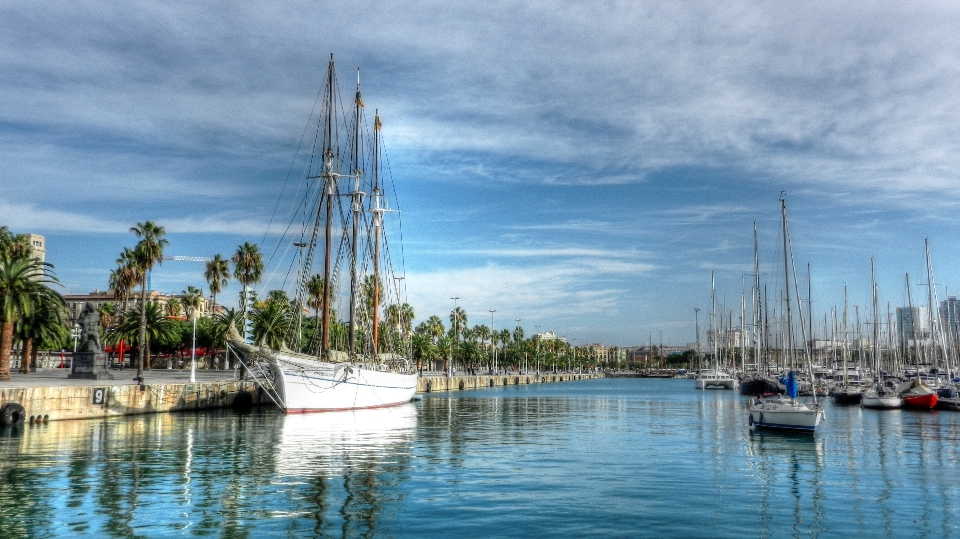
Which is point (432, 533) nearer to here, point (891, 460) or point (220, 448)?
point (220, 448)

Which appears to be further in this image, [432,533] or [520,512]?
[520,512]

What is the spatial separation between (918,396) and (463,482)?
56843mm

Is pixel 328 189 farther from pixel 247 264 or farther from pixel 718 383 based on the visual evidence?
pixel 718 383

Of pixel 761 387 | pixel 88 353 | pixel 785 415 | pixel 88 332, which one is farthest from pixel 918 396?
pixel 88 332

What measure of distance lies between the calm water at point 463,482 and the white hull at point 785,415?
36.6 inches

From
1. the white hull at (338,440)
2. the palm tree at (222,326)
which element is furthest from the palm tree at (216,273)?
the white hull at (338,440)

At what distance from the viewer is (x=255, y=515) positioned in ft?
58.3

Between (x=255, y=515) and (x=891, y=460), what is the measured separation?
2612 centimetres

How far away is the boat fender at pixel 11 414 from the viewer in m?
37.4

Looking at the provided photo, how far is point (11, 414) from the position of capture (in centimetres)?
3759

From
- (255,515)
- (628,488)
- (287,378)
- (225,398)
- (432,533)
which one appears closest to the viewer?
(432,533)

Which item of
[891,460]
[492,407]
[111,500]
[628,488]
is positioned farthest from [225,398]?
[891,460]

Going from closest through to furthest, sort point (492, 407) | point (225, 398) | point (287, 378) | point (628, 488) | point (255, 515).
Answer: point (255, 515), point (628, 488), point (287, 378), point (225, 398), point (492, 407)

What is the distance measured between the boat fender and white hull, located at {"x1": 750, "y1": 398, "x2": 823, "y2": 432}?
4094 cm
